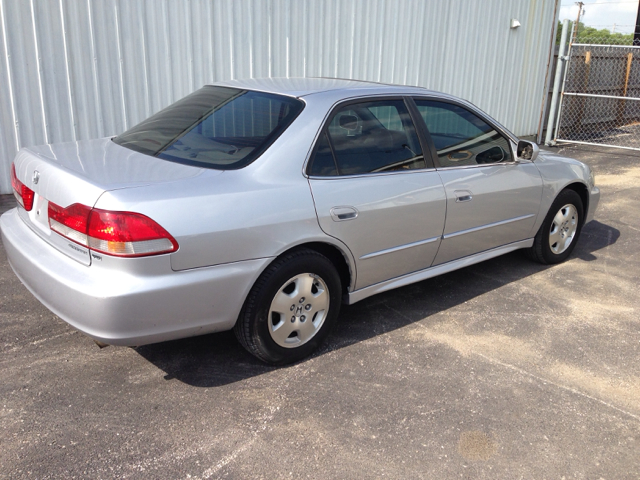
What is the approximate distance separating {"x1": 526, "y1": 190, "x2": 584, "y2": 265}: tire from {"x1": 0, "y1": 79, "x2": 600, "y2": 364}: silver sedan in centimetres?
64

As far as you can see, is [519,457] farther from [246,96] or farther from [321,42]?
[321,42]

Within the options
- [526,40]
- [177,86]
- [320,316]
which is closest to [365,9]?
[177,86]

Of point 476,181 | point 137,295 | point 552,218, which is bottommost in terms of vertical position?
point 552,218

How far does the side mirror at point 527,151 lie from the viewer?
15.8ft

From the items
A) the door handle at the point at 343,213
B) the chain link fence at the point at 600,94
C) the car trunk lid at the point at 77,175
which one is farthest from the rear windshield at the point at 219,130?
the chain link fence at the point at 600,94

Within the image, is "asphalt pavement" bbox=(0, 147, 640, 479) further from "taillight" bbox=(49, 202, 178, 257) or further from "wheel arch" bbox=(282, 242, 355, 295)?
"taillight" bbox=(49, 202, 178, 257)

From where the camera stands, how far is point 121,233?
281cm

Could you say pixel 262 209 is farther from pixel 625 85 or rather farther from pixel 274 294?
pixel 625 85

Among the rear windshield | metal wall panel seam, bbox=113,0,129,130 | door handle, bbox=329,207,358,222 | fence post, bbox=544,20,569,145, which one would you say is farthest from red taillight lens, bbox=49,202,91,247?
fence post, bbox=544,20,569,145

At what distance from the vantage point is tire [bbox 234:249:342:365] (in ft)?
10.8

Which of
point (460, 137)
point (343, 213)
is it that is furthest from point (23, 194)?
point (460, 137)

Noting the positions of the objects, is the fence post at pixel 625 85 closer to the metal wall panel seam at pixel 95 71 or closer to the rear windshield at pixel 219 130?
the metal wall panel seam at pixel 95 71

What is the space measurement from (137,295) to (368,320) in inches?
73.9

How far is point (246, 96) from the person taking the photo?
12.8 feet
